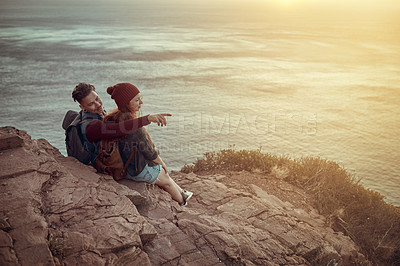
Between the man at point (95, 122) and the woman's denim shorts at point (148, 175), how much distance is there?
0.80 metres

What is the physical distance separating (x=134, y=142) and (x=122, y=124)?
417 millimetres

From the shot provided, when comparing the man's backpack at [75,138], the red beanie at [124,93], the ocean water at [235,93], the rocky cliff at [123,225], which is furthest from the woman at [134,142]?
the ocean water at [235,93]

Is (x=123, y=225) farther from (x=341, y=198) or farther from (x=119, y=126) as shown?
(x=341, y=198)

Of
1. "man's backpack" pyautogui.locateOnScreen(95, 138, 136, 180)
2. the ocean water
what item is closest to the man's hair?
"man's backpack" pyautogui.locateOnScreen(95, 138, 136, 180)

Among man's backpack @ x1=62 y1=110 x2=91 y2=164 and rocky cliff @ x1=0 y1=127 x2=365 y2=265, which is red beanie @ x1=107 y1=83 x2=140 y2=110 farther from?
rocky cliff @ x1=0 y1=127 x2=365 y2=265

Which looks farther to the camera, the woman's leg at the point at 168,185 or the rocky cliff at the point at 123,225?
the woman's leg at the point at 168,185

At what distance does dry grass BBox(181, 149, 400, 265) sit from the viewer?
7.72m

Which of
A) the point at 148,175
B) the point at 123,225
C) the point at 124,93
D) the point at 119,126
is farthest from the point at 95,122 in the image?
the point at 123,225

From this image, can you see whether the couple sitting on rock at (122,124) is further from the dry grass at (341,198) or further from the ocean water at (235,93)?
the ocean water at (235,93)

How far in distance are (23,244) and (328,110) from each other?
18.4 meters

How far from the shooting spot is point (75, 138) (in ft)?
18.0

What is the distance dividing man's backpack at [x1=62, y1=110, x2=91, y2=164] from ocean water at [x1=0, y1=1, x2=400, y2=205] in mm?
6634

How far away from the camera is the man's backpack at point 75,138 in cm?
544

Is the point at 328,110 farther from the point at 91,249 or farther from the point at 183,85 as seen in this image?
the point at 91,249
